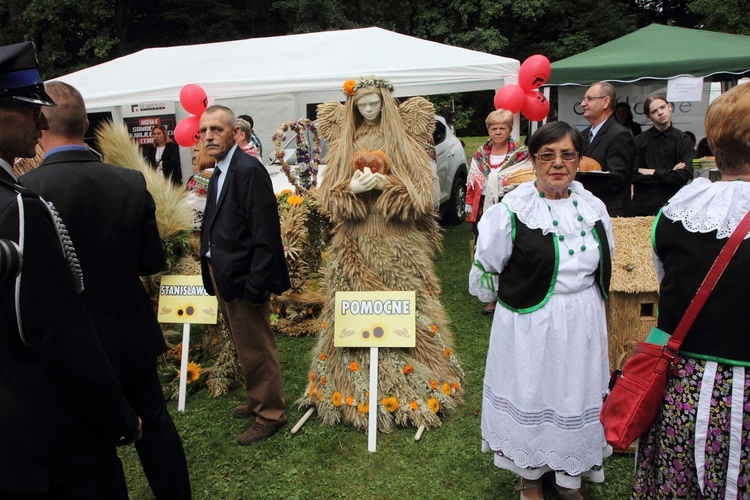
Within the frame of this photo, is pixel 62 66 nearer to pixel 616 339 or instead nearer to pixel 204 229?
pixel 204 229

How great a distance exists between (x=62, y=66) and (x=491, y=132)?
1756cm

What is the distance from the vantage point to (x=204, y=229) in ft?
10.6

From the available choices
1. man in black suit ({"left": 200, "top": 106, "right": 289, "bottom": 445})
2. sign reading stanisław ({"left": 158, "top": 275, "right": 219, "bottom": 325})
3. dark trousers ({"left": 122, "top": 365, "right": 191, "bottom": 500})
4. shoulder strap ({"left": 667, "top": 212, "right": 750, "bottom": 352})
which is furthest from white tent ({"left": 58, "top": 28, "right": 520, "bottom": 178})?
shoulder strap ({"left": 667, "top": 212, "right": 750, "bottom": 352})

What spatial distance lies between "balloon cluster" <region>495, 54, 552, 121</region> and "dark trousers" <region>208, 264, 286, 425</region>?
3199 mm

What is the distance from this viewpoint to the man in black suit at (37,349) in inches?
50.3

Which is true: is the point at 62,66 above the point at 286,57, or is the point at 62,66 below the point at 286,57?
above

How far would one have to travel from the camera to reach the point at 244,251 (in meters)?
3.02

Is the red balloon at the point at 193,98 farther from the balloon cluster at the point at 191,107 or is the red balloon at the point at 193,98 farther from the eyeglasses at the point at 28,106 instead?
the eyeglasses at the point at 28,106

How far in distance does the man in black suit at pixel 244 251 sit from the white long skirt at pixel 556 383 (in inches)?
52.7

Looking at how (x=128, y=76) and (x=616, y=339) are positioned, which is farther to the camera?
(x=128, y=76)

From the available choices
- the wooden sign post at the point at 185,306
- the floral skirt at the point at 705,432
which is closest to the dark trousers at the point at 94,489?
the floral skirt at the point at 705,432

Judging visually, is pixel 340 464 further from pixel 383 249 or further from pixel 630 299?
pixel 630 299

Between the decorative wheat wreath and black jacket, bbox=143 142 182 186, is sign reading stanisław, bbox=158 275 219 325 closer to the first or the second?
the decorative wheat wreath

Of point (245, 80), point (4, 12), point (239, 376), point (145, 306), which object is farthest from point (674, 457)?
point (4, 12)
